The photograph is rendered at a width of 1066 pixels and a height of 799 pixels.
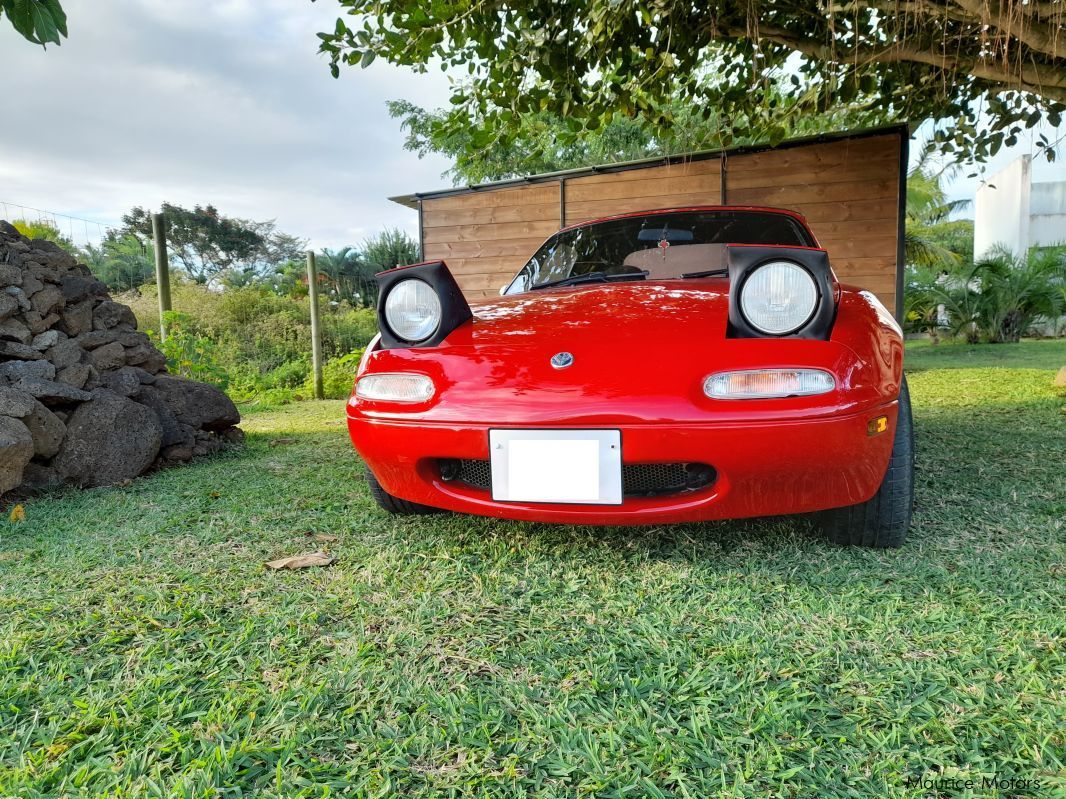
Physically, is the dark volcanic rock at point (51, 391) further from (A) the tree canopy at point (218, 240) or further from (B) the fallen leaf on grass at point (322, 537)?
(A) the tree canopy at point (218, 240)

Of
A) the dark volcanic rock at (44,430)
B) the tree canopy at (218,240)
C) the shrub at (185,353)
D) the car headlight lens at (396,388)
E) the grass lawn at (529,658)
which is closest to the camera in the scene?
the grass lawn at (529,658)

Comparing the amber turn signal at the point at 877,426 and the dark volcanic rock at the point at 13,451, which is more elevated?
the amber turn signal at the point at 877,426

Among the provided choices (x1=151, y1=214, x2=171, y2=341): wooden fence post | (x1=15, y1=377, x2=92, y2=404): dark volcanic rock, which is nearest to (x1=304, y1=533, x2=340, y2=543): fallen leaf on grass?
(x1=15, y1=377, x2=92, y2=404): dark volcanic rock

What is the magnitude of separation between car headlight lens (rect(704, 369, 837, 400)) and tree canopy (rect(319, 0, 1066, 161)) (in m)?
2.28

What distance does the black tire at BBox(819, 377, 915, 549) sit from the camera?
1.70 meters

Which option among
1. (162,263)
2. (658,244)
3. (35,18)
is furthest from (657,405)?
(162,263)

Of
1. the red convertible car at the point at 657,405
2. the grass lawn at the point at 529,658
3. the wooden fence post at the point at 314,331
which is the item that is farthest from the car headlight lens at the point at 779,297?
the wooden fence post at the point at 314,331

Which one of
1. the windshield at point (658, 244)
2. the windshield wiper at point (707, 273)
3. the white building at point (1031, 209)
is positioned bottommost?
the windshield wiper at point (707, 273)

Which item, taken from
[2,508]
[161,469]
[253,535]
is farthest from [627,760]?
[161,469]

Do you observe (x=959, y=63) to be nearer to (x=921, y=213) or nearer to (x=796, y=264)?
(x=796, y=264)

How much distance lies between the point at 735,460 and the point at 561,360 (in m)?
0.50

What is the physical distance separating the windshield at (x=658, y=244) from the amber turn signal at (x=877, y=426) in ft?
3.16

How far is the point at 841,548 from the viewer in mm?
1793

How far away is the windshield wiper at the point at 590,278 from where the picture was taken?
2371mm
